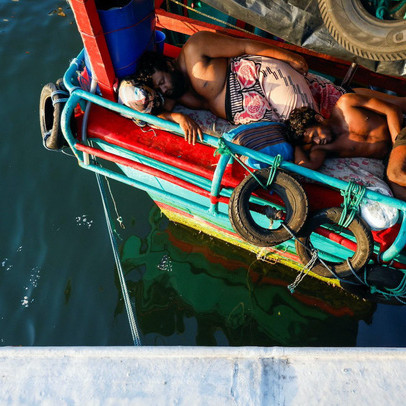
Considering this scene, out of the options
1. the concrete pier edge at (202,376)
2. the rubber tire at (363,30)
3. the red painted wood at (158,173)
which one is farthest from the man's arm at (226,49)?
the concrete pier edge at (202,376)

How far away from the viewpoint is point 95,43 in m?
3.08

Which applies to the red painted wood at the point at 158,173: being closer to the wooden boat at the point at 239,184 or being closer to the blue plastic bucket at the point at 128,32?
the wooden boat at the point at 239,184

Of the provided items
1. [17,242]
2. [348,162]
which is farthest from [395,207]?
[17,242]

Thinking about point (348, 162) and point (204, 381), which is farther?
point (348, 162)

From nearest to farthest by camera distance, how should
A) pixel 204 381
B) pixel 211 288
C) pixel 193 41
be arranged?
1. pixel 204 381
2. pixel 193 41
3. pixel 211 288

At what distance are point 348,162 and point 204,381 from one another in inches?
90.7

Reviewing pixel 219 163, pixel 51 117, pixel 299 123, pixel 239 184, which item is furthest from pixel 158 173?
pixel 51 117

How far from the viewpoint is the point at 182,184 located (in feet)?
10.7

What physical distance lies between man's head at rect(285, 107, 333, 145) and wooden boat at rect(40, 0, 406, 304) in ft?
1.27

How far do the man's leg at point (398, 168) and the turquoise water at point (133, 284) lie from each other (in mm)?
1826

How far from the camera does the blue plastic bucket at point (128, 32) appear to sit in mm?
3115

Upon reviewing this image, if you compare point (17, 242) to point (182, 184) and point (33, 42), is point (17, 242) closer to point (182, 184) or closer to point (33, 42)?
point (182, 184)

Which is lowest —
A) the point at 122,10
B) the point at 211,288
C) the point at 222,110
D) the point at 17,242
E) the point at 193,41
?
the point at 211,288

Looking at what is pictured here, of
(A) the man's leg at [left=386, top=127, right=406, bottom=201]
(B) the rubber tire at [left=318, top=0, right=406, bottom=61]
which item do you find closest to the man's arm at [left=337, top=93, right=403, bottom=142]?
(A) the man's leg at [left=386, top=127, right=406, bottom=201]
